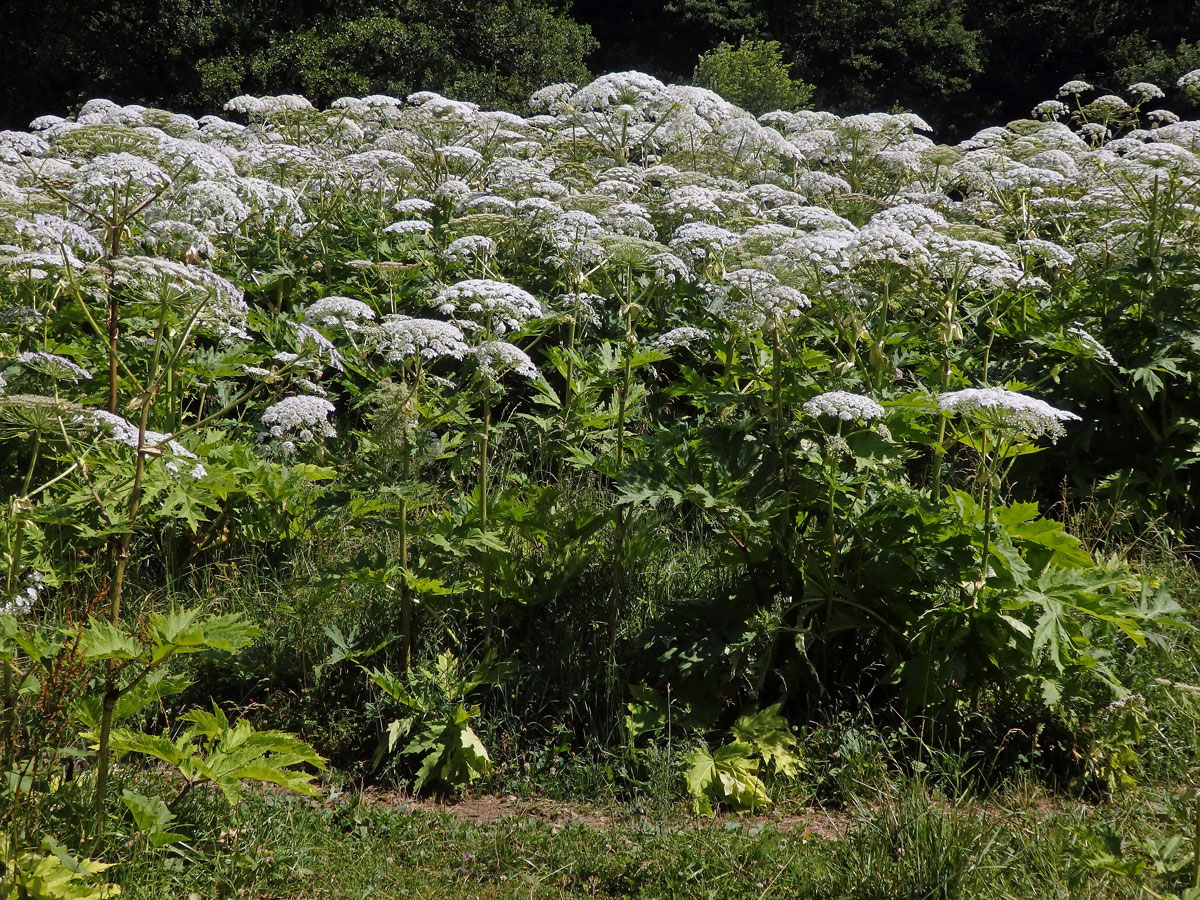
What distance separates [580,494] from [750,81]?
13.1 m

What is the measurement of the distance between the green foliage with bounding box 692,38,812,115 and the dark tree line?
4.76m

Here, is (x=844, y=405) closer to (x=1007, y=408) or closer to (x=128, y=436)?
(x=1007, y=408)

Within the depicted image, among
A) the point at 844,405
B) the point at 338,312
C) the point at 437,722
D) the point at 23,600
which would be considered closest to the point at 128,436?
the point at 23,600

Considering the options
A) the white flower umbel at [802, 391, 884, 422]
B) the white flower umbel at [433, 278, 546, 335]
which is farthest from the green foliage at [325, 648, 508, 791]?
the white flower umbel at [802, 391, 884, 422]

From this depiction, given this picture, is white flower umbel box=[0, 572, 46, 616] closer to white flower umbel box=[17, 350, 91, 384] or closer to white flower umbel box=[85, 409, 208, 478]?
white flower umbel box=[85, 409, 208, 478]

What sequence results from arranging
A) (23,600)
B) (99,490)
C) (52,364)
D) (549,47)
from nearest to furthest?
(23,600) → (52,364) → (99,490) → (549,47)

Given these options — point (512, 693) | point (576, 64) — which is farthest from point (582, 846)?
point (576, 64)

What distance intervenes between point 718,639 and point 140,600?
261 centimetres

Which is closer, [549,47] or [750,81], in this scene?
[750,81]

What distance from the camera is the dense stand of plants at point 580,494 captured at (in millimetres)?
3531

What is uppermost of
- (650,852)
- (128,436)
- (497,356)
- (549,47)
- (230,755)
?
(549,47)

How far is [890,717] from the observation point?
13.5 ft

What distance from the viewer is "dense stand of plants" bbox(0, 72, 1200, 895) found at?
353 cm

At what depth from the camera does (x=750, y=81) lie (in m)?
16.9
